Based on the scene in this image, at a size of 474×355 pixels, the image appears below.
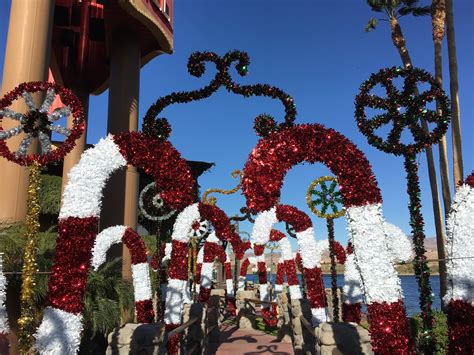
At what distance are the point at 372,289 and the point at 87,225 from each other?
334 cm

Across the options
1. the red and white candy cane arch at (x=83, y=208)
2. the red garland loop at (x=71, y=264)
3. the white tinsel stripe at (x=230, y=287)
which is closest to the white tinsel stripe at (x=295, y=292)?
the red and white candy cane arch at (x=83, y=208)

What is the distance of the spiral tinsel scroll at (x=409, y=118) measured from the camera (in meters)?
5.19

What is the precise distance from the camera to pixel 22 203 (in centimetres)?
912

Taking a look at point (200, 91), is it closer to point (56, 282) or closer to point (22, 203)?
point (56, 282)

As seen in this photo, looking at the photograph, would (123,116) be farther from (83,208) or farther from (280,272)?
(83,208)

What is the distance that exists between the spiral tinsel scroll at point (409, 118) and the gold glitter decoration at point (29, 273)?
423 centimetres

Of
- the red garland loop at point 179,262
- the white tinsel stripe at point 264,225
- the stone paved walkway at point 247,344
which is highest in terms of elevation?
the white tinsel stripe at point 264,225

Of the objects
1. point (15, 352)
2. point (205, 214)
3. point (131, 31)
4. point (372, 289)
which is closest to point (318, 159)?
point (372, 289)

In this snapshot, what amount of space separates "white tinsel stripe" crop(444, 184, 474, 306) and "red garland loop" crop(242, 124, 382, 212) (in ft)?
3.12

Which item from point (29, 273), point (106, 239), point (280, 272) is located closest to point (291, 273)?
point (280, 272)

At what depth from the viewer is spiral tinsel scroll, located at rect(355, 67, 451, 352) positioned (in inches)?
204

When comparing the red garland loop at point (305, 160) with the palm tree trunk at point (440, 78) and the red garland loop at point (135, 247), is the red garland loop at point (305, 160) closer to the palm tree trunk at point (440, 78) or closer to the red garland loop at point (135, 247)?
the red garland loop at point (135, 247)

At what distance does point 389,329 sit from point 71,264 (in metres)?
3.58

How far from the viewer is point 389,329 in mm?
4035
